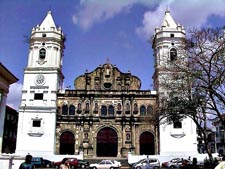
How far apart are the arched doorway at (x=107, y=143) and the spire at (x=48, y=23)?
17667 mm

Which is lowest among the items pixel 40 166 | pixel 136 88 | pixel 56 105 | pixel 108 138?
pixel 40 166

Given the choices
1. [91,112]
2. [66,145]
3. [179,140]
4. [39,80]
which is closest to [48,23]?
[39,80]

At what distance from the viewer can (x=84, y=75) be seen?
46.6 meters

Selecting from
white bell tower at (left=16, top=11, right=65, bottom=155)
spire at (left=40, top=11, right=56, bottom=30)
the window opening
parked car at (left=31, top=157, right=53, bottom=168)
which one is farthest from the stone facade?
spire at (left=40, top=11, right=56, bottom=30)

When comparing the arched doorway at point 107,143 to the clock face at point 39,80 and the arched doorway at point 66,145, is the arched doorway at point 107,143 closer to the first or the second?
the arched doorway at point 66,145

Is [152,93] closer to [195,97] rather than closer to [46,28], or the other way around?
[46,28]

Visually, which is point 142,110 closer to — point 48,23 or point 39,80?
point 39,80

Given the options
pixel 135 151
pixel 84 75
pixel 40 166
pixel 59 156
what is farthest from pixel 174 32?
pixel 40 166

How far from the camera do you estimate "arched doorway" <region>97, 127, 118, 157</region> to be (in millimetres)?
42531

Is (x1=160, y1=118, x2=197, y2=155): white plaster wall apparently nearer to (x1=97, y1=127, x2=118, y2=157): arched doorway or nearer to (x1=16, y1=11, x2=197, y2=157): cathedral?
(x1=16, y1=11, x2=197, y2=157): cathedral

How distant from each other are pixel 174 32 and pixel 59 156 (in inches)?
963

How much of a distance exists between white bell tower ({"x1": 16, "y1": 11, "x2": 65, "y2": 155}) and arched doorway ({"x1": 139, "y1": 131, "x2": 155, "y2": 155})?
12.3 meters

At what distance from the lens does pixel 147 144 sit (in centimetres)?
4269

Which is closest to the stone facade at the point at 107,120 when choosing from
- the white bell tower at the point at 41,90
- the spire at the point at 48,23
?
the white bell tower at the point at 41,90
